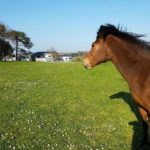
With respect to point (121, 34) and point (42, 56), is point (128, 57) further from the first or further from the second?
point (42, 56)

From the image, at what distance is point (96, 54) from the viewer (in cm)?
1026

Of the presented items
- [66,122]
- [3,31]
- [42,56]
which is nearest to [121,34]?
[66,122]

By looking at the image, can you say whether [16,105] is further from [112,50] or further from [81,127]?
[112,50]

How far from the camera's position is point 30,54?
13950 cm

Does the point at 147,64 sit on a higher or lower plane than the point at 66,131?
higher

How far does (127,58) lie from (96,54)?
846mm

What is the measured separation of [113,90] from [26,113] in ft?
34.2

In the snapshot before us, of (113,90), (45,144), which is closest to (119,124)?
(45,144)

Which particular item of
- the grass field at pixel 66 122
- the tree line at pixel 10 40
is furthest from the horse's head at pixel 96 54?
the tree line at pixel 10 40

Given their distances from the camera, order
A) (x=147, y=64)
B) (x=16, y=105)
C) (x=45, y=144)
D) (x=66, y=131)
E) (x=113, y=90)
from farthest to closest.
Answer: (x=113, y=90), (x=16, y=105), (x=66, y=131), (x=45, y=144), (x=147, y=64)

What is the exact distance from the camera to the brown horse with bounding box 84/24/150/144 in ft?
31.0

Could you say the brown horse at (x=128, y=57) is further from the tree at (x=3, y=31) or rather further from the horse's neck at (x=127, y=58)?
the tree at (x=3, y=31)

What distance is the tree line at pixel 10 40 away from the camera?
3873 inches

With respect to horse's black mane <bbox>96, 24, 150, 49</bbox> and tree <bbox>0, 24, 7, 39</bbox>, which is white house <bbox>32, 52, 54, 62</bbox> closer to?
tree <bbox>0, 24, 7, 39</bbox>
